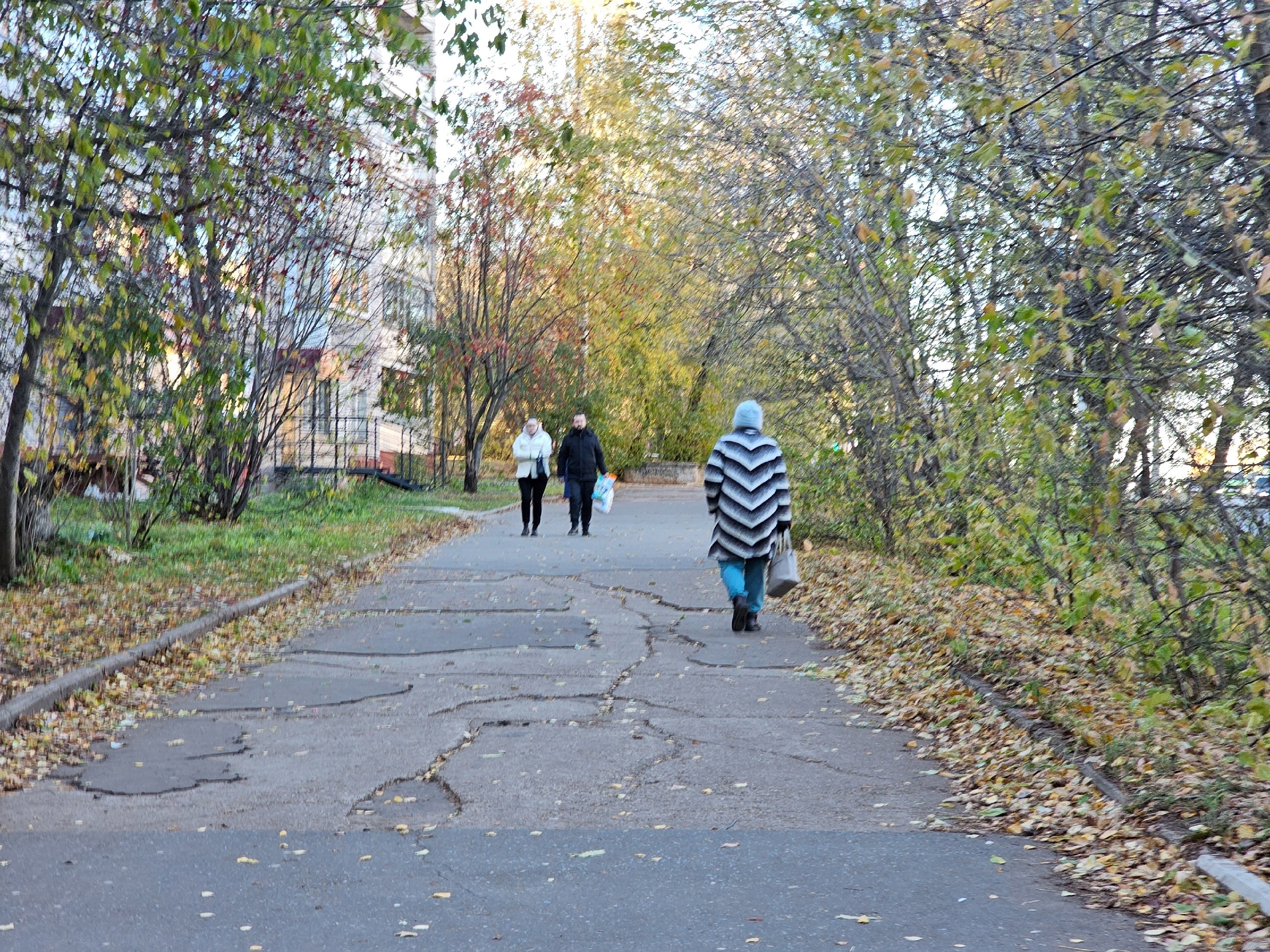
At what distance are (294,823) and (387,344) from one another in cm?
3315

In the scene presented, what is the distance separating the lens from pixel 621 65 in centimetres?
1589

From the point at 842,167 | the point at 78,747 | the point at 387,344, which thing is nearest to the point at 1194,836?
the point at 78,747

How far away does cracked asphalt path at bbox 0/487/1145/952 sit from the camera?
4664 mm

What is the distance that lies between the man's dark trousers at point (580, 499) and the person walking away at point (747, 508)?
9673 millimetres

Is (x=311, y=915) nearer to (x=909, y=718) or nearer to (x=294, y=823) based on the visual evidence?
(x=294, y=823)

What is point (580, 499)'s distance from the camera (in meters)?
21.9

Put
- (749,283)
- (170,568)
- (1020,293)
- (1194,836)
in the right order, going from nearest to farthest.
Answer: (1194,836)
(1020,293)
(170,568)
(749,283)

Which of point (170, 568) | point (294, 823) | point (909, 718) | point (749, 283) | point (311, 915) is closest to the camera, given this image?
point (311, 915)

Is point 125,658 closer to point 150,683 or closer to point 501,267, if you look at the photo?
point 150,683

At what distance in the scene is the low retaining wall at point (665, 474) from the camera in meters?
43.2

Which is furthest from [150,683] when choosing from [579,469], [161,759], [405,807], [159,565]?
[579,469]

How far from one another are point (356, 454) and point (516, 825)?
25.4m

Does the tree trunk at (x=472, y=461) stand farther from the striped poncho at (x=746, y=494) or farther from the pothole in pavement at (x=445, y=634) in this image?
the striped poncho at (x=746, y=494)

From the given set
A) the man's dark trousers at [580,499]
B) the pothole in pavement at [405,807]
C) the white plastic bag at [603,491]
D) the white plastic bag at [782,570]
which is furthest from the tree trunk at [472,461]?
the pothole in pavement at [405,807]
